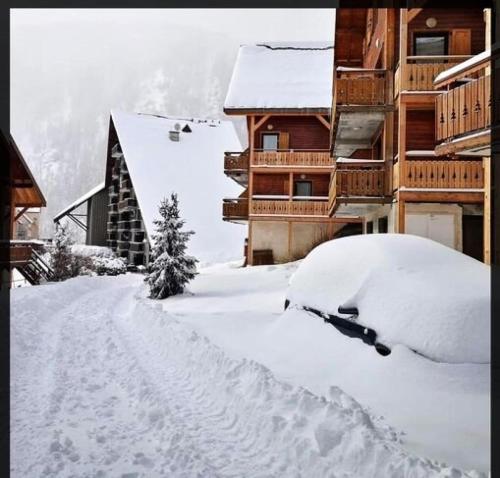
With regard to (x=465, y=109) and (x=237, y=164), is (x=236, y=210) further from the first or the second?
(x=465, y=109)

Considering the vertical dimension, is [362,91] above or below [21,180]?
above

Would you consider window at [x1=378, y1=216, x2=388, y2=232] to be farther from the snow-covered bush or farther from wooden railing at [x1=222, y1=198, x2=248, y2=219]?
the snow-covered bush

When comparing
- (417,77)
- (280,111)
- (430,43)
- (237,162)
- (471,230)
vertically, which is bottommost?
(471,230)

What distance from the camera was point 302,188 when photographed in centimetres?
2598

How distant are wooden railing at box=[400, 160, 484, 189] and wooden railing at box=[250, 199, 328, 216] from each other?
35.3 ft

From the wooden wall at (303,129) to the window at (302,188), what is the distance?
2.18 metres

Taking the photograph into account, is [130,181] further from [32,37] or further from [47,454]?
[32,37]

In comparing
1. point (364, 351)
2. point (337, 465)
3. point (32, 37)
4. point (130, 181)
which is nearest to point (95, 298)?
point (364, 351)

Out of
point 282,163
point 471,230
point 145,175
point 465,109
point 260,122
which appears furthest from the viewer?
point 145,175

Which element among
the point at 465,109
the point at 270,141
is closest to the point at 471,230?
the point at 465,109

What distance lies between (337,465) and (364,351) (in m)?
2.65

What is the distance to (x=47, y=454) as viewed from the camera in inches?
168

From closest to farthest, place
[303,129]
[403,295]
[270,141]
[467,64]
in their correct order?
[403,295], [467,64], [303,129], [270,141]

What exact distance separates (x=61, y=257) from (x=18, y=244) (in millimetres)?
2070
